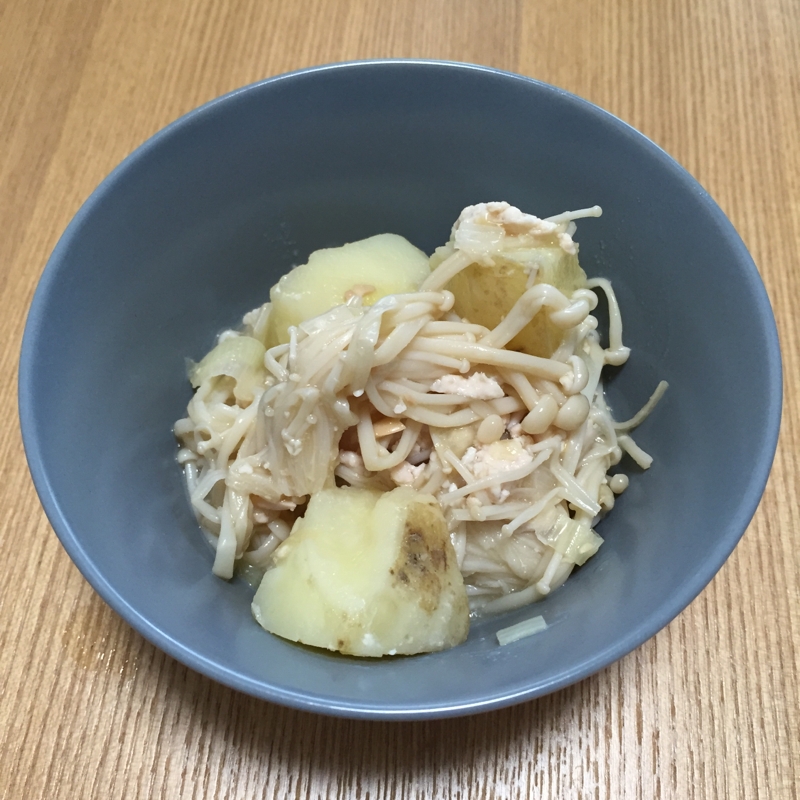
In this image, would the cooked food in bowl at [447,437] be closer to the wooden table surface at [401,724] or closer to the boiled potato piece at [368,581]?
the boiled potato piece at [368,581]

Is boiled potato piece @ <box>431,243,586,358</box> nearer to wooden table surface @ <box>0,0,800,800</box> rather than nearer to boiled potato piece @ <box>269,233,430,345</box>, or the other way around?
boiled potato piece @ <box>269,233,430,345</box>

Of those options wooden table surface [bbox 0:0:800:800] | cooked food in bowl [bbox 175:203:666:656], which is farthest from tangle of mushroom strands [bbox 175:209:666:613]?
wooden table surface [bbox 0:0:800:800]

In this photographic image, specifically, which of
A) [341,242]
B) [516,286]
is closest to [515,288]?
[516,286]

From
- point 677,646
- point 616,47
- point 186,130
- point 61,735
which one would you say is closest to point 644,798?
point 677,646

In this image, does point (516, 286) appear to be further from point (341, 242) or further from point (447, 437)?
point (341, 242)

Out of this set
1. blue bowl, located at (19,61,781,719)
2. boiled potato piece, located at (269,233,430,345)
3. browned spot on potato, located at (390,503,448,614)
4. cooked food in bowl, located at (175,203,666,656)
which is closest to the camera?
blue bowl, located at (19,61,781,719)

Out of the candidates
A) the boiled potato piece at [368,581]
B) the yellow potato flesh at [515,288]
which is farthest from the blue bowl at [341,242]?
the yellow potato flesh at [515,288]
